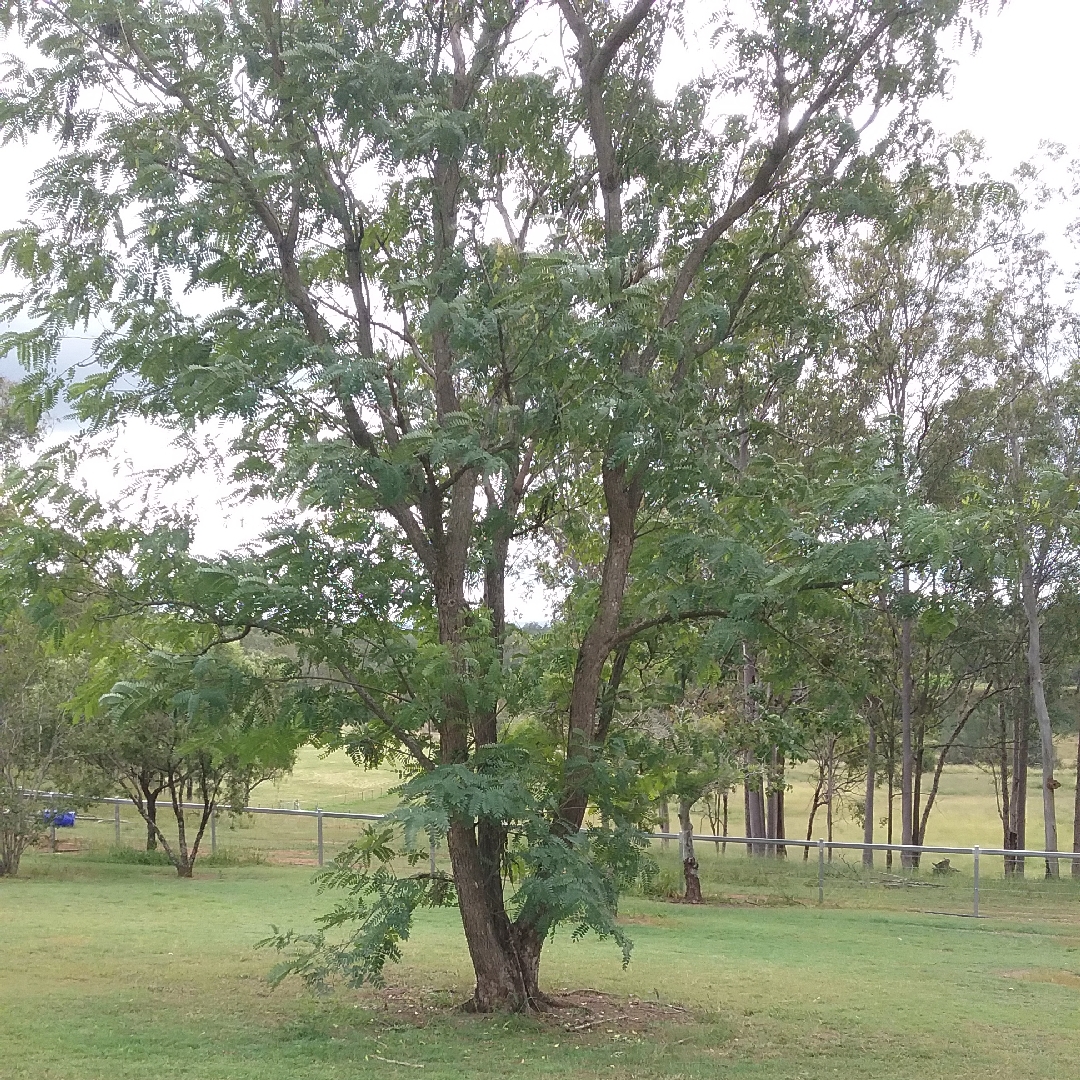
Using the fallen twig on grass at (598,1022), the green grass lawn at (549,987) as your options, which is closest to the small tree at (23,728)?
the green grass lawn at (549,987)

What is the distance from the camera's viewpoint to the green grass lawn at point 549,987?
6855 millimetres

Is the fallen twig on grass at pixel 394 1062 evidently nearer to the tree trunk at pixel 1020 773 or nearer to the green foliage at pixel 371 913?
the green foliage at pixel 371 913

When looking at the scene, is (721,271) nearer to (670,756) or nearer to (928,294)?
(670,756)

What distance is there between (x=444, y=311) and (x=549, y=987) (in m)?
5.97

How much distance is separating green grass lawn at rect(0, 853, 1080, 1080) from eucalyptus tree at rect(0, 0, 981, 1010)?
34.1 inches

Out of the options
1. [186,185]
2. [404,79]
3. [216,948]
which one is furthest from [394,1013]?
[404,79]

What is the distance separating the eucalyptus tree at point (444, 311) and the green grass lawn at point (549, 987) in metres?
0.87

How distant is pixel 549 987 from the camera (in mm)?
9477

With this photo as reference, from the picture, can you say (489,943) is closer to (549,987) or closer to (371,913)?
(371,913)

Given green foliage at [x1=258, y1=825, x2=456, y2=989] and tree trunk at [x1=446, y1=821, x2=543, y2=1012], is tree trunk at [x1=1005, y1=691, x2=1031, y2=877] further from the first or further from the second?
green foliage at [x1=258, y1=825, x2=456, y2=989]

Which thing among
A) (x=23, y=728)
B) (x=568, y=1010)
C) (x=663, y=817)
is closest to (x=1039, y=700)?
(x=663, y=817)

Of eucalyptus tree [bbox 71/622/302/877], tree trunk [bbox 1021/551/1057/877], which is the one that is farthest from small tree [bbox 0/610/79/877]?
tree trunk [bbox 1021/551/1057/877]

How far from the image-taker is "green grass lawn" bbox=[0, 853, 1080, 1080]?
6855 mm

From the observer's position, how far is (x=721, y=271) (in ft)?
29.0
